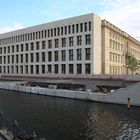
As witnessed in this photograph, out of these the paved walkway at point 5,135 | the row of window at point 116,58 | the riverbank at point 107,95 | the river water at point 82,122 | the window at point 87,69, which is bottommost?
the river water at point 82,122

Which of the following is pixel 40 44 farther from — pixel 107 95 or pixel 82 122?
pixel 82 122

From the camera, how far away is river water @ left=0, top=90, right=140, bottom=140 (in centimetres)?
3531

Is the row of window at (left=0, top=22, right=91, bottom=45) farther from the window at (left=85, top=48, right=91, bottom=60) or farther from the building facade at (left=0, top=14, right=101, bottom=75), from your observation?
the window at (left=85, top=48, right=91, bottom=60)

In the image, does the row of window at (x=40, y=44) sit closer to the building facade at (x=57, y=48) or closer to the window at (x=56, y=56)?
the building facade at (x=57, y=48)

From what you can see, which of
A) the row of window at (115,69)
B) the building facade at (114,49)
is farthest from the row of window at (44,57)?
the row of window at (115,69)

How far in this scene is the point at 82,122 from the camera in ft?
141

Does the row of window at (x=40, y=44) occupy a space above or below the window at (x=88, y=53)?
above

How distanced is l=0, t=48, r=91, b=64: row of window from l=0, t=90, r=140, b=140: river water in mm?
44558

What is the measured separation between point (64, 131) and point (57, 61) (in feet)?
248

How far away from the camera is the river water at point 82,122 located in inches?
1390

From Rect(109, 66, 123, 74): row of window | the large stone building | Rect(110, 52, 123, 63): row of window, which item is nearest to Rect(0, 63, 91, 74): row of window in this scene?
the large stone building

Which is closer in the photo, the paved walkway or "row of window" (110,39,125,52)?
the paved walkway

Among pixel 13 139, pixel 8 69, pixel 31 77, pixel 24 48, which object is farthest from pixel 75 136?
pixel 8 69

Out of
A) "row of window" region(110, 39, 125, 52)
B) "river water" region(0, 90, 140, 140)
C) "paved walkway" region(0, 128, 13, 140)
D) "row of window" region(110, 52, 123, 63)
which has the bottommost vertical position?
"river water" region(0, 90, 140, 140)
